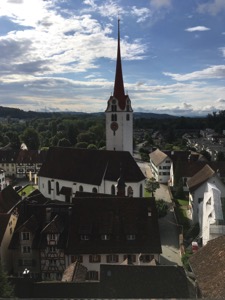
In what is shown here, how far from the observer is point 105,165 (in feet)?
141

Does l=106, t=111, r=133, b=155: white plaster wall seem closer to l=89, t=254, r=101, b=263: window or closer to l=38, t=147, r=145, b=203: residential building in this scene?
l=38, t=147, r=145, b=203: residential building

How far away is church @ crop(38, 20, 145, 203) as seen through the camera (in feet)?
138

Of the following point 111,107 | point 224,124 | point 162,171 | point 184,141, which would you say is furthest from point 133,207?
point 224,124

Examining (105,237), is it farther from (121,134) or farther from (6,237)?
(121,134)

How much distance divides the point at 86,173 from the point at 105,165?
9.79 ft

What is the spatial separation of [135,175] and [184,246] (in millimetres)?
10819

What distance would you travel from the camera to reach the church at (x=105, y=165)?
42.2 m

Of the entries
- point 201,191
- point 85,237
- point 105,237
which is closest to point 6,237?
point 85,237

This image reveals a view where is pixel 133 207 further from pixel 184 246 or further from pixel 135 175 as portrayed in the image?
pixel 135 175

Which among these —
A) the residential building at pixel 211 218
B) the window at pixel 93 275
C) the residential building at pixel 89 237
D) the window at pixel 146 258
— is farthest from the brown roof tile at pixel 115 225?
the residential building at pixel 211 218

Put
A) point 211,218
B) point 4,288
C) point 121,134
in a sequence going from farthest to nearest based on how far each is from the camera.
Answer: point 121,134 → point 211,218 → point 4,288

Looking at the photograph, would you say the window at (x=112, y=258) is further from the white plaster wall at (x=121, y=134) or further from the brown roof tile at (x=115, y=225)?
the white plaster wall at (x=121, y=134)

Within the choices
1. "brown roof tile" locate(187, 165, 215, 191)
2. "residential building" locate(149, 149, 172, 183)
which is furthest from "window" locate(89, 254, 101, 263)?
"residential building" locate(149, 149, 172, 183)

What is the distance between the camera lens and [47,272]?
29.1 metres
